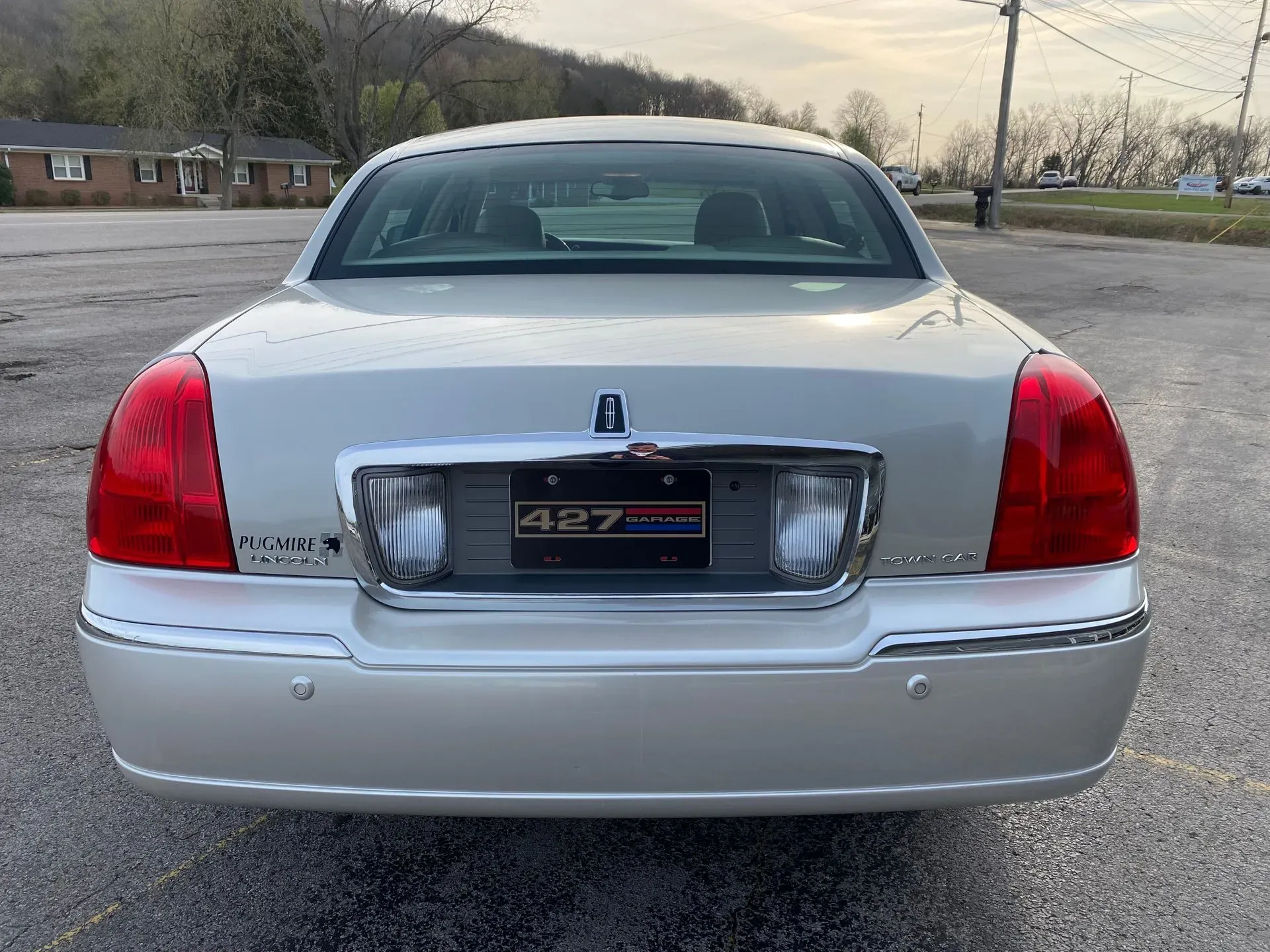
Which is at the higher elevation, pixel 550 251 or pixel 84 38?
pixel 84 38

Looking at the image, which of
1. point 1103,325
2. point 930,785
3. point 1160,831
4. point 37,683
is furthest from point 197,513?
point 1103,325

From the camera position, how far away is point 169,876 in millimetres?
2145

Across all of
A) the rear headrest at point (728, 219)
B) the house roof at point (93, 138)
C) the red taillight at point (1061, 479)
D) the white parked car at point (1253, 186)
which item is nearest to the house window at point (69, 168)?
the house roof at point (93, 138)

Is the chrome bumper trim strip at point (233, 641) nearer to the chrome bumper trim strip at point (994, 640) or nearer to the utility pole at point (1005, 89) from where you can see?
the chrome bumper trim strip at point (994, 640)

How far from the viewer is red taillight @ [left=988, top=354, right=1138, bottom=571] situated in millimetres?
1730

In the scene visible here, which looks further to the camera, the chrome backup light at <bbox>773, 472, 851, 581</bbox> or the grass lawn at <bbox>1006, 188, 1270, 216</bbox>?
the grass lawn at <bbox>1006, 188, 1270, 216</bbox>

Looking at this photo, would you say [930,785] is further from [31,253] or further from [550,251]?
[31,253]

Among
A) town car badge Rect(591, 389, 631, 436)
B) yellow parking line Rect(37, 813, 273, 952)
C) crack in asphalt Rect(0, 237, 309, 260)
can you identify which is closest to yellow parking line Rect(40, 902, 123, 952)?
yellow parking line Rect(37, 813, 273, 952)

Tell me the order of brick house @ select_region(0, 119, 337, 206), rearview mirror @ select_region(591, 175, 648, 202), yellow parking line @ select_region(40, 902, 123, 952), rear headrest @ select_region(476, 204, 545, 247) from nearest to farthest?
yellow parking line @ select_region(40, 902, 123, 952)
rear headrest @ select_region(476, 204, 545, 247)
rearview mirror @ select_region(591, 175, 648, 202)
brick house @ select_region(0, 119, 337, 206)

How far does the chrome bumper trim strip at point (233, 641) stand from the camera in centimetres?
165

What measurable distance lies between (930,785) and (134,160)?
7239cm

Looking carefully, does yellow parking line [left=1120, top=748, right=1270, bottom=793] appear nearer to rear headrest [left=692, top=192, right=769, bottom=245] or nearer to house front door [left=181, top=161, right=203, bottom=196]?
rear headrest [left=692, top=192, right=769, bottom=245]

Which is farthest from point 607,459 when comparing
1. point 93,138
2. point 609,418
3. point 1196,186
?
point 93,138

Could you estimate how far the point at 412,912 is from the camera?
2.04 m
